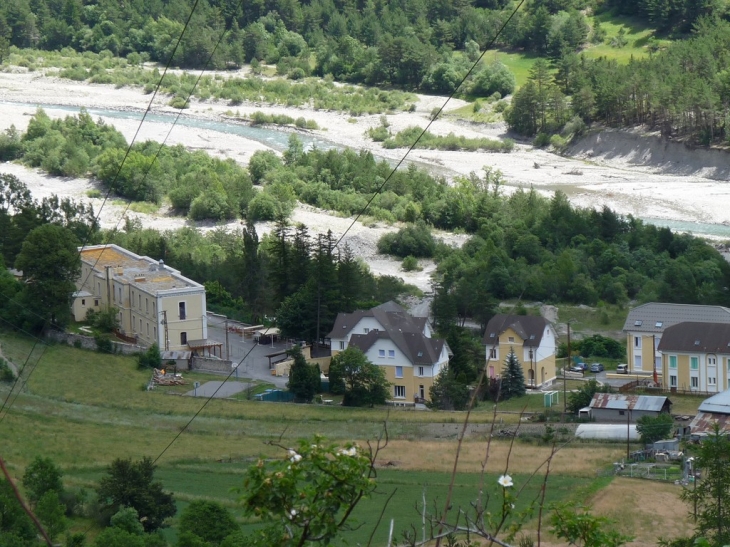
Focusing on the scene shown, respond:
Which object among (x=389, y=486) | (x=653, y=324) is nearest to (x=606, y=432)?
(x=653, y=324)

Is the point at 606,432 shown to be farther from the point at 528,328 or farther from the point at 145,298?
the point at 145,298

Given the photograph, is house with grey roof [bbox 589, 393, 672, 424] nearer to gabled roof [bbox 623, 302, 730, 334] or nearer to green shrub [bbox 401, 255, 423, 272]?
gabled roof [bbox 623, 302, 730, 334]

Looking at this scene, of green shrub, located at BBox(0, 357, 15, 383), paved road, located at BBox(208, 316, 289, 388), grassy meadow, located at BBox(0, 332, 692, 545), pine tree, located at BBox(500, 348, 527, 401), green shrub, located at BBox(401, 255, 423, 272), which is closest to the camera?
grassy meadow, located at BBox(0, 332, 692, 545)

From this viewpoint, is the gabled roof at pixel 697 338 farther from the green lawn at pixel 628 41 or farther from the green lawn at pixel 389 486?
the green lawn at pixel 628 41

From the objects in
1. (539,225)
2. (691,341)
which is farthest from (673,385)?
(539,225)

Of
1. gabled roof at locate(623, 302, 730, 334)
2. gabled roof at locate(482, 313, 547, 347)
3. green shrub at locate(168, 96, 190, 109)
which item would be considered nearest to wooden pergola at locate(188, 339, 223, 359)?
gabled roof at locate(482, 313, 547, 347)
